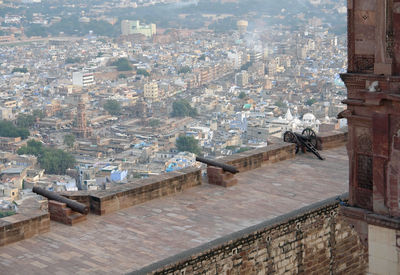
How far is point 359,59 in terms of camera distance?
18.1 feet

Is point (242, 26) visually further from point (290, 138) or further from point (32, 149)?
point (290, 138)

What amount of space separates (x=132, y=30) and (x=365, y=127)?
Result: 165 m

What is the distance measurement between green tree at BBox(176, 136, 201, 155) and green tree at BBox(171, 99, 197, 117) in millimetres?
14435

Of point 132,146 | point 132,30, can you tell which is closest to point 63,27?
point 132,30

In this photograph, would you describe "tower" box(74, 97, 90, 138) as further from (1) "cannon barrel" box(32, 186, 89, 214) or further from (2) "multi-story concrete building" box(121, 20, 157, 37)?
(1) "cannon barrel" box(32, 186, 89, 214)

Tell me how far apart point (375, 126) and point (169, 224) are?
311 cm

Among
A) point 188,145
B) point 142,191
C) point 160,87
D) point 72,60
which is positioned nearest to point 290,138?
point 142,191

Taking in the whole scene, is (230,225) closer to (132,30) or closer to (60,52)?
(60,52)

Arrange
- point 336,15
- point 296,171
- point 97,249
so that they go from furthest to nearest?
point 336,15 → point 296,171 → point 97,249

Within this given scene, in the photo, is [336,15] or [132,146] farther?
[336,15]

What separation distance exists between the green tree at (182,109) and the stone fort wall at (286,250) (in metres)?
85.5

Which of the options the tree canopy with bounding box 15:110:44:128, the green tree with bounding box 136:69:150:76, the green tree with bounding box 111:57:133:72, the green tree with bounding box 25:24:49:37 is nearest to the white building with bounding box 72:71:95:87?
the green tree with bounding box 136:69:150:76

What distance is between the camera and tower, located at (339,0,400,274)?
17.3ft

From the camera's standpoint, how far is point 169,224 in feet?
26.2
